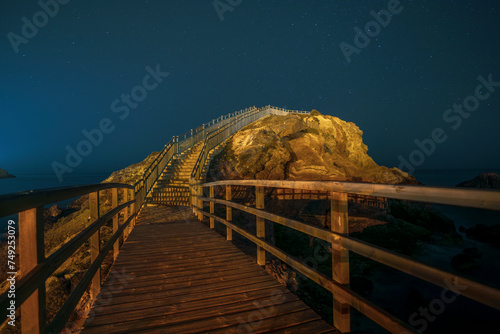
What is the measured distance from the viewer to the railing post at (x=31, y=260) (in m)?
1.50

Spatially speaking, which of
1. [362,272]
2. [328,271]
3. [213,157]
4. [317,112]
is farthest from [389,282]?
[317,112]

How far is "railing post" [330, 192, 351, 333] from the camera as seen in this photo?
6.80ft

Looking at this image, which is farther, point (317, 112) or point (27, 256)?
point (317, 112)

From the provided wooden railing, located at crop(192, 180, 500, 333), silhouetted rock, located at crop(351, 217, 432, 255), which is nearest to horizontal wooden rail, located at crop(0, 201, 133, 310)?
wooden railing, located at crop(192, 180, 500, 333)

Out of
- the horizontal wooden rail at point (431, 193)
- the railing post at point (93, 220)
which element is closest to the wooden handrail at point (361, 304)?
the horizontal wooden rail at point (431, 193)

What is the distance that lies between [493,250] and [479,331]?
15339mm

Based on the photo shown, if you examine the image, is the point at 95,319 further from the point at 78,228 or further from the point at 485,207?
the point at 78,228

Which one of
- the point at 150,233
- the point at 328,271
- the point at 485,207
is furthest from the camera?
the point at 328,271

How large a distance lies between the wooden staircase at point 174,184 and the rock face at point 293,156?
6.90 feet

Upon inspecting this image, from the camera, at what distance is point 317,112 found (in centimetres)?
4056

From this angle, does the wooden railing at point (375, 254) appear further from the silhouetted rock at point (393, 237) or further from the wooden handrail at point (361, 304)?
the silhouetted rock at point (393, 237)

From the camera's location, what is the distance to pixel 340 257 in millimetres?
2086

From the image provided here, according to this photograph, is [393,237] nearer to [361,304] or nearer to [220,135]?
[220,135]

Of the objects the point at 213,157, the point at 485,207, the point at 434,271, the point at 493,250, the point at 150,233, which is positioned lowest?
the point at 493,250
